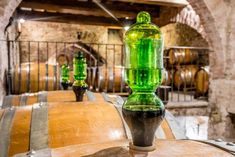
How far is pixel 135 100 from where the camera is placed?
90 cm

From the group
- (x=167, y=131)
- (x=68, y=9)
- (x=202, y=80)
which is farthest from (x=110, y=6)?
(x=167, y=131)

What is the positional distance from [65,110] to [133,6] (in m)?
6.29

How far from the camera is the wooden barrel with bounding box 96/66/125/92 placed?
4.70m

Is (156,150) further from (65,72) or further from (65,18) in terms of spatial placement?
(65,18)

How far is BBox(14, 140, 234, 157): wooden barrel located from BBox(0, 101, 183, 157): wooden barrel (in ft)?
1.64

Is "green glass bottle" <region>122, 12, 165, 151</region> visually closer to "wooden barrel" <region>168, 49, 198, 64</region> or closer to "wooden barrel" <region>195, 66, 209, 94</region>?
"wooden barrel" <region>195, 66, 209, 94</region>

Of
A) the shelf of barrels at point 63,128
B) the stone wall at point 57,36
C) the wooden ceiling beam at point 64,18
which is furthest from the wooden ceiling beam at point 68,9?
the shelf of barrels at point 63,128

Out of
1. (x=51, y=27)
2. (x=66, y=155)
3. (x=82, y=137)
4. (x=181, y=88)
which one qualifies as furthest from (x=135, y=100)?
(x=51, y=27)

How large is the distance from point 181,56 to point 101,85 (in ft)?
10.00

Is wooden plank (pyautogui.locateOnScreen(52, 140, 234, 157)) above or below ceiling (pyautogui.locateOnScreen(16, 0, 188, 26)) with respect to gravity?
below

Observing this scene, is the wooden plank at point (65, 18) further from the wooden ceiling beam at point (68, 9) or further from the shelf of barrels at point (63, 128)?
the shelf of barrels at point (63, 128)

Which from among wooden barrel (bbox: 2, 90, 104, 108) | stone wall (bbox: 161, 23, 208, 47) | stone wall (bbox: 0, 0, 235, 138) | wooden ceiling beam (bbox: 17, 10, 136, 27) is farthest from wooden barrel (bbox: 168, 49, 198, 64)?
wooden barrel (bbox: 2, 90, 104, 108)

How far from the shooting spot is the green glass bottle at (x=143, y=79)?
88 cm

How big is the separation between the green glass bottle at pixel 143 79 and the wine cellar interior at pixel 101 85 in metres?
0.05
